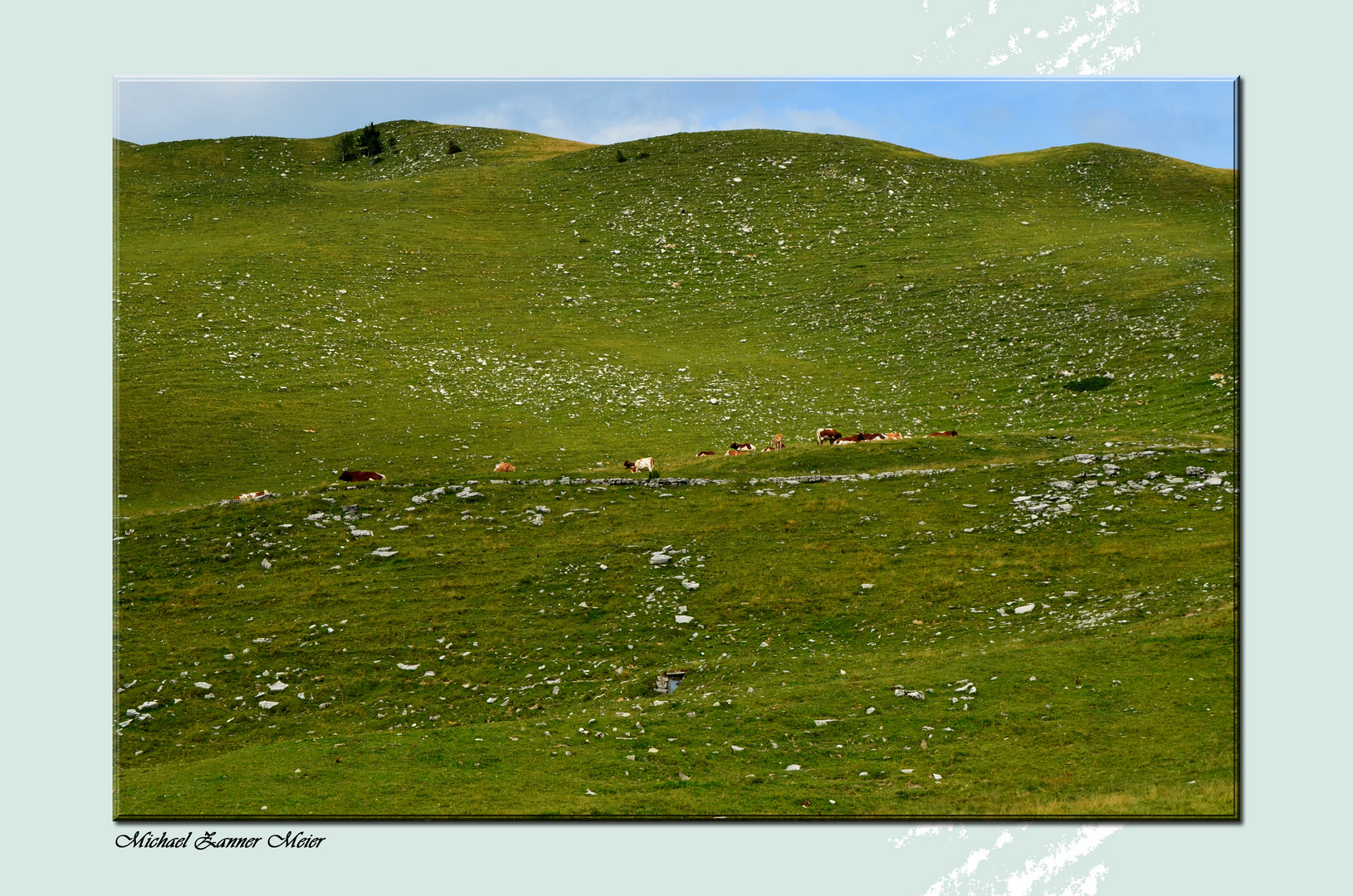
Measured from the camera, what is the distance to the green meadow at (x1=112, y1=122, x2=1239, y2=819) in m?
14.3

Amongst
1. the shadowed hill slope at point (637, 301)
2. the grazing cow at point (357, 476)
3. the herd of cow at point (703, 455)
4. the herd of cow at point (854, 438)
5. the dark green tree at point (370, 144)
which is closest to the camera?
the grazing cow at point (357, 476)

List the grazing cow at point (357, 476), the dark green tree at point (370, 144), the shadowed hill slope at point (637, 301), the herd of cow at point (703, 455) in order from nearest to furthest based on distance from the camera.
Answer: the grazing cow at point (357, 476), the herd of cow at point (703, 455), the shadowed hill slope at point (637, 301), the dark green tree at point (370, 144)

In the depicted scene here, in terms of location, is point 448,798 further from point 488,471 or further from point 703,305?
point 703,305

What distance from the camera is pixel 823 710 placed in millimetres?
14906

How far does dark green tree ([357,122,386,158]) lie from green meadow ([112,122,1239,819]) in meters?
20.4

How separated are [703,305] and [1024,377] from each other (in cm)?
1808

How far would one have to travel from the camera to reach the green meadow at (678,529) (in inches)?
561

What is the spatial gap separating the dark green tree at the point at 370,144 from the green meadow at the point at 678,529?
20.4 meters

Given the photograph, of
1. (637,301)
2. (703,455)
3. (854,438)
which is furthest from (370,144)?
(854,438)

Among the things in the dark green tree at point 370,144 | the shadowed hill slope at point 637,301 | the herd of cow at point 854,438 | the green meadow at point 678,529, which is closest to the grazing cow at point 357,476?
the green meadow at point 678,529

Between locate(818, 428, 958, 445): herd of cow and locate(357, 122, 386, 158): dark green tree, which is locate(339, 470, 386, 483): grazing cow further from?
locate(357, 122, 386, 158): dark green tree

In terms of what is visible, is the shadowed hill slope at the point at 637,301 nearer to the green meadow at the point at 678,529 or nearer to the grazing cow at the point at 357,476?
the green meadow at the point at 678,529

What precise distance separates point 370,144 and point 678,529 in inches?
2334

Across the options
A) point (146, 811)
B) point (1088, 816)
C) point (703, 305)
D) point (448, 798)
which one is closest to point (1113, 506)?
point (1088, 816)
